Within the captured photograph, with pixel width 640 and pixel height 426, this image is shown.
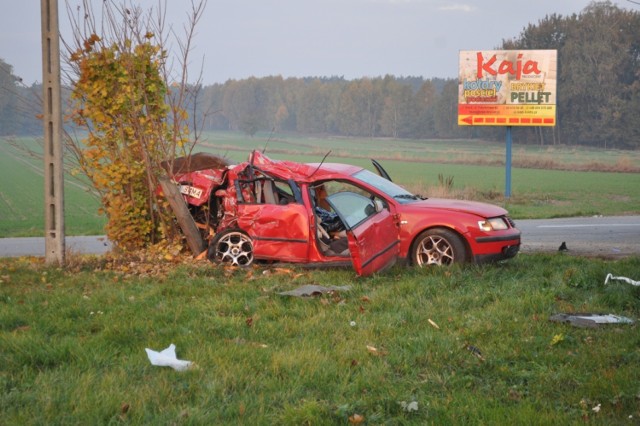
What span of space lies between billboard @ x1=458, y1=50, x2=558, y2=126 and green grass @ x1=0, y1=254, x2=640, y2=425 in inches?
742

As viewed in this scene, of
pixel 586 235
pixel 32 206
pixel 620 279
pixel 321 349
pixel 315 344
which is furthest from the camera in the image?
pixel 32 206

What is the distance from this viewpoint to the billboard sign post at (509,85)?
92.0 feet

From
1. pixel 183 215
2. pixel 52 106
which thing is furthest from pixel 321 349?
pixel 52 106

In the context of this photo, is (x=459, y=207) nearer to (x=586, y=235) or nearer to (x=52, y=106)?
(x=52, y=106)

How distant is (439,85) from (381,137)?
38.0 metres

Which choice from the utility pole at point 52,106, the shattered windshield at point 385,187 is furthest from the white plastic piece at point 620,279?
the utility pole at point 52,106

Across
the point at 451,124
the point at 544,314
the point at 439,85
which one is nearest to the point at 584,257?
the point at 544,314

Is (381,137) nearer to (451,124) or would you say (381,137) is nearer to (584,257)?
(451,124)

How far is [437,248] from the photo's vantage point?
10711 millimetres

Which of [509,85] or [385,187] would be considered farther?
[509,85]

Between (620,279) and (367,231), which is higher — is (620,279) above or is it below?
below

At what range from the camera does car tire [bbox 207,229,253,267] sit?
11242 millimetres

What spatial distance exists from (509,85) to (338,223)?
18.2 m

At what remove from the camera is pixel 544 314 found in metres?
8.01
